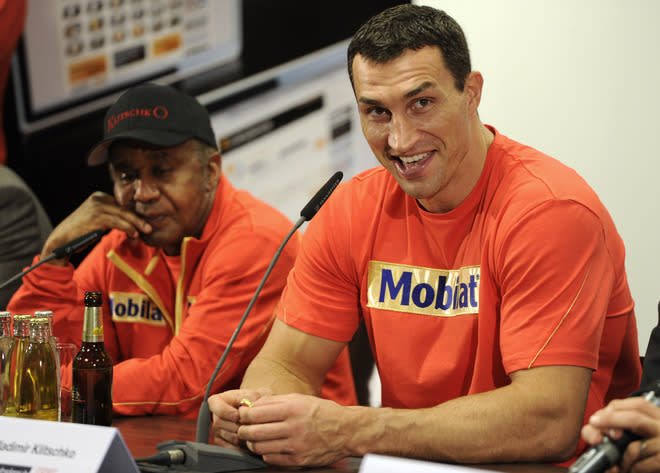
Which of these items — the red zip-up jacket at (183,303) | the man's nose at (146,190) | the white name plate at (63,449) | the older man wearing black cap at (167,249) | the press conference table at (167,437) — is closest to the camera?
the white name plate at (63,449)

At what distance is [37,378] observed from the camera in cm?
142

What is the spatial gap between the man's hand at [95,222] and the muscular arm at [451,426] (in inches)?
36.5

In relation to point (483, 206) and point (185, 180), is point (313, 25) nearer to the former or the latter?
point (185, 180)

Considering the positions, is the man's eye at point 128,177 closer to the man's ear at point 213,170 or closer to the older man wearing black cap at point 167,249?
the older man wearing black cap at point 167,249

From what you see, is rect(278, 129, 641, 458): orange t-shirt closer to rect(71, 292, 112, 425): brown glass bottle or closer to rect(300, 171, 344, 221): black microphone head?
rect(300, 171, 344, 221): black microphone head

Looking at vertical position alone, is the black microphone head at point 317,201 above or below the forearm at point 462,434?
above

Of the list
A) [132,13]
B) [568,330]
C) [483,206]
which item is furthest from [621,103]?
[132,13]

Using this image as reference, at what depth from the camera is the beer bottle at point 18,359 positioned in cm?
142

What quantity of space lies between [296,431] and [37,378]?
50 centimetres

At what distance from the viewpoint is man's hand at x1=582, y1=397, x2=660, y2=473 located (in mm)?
1006

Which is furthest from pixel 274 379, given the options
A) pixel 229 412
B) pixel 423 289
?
pixel 423 289

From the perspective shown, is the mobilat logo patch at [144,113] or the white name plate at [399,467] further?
the mobilat logo patch at [144,113]

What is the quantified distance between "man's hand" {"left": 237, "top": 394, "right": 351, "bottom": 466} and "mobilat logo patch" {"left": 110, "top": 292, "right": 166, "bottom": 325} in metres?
0.87

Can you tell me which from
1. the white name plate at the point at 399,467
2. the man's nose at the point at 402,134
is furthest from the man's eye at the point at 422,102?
the white name plate at the point at 399,467
